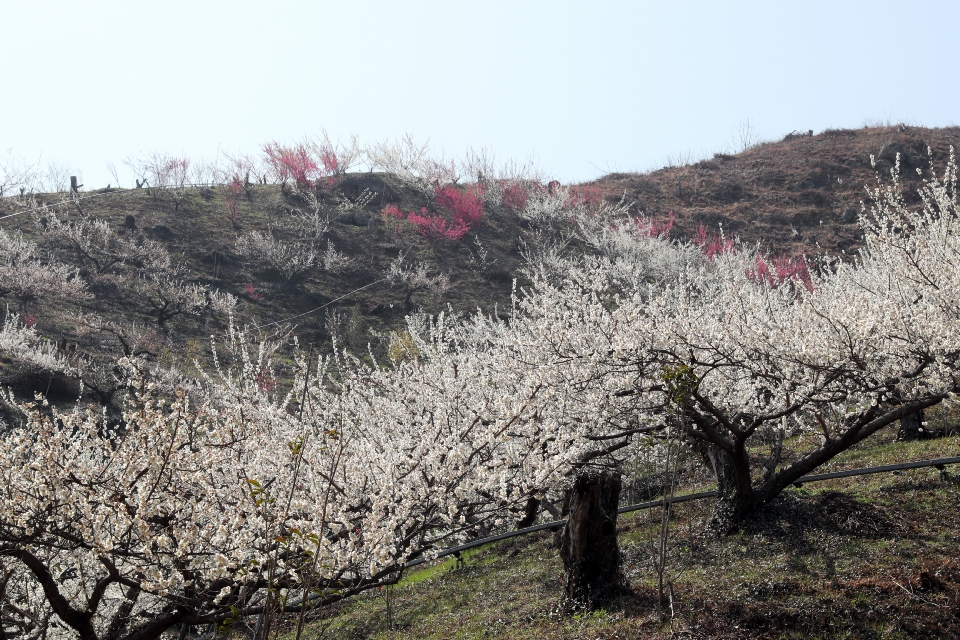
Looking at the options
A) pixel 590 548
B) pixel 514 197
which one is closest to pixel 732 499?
pixel 590 548

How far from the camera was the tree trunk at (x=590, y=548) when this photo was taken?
23.9 ft

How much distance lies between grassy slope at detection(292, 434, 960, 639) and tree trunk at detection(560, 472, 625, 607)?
24 centimetres

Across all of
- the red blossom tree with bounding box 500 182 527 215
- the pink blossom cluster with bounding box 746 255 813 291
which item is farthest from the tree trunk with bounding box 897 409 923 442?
the red blossom tree with bounding box 500 182 527 215

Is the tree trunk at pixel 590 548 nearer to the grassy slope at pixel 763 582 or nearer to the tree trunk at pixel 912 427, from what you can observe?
the grassy slope at pixel 763 582

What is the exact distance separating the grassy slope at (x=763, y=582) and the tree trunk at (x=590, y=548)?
0.80 ft

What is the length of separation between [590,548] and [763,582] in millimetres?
1732

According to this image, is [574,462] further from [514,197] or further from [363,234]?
[514,197]

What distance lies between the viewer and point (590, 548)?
24.0 feet

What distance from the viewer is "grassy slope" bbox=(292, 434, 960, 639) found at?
607cm

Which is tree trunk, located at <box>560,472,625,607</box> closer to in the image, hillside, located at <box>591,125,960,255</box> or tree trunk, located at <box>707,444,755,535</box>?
tree trunk, located at <box>707,444,755,535</box>

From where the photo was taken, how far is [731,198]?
173 feet

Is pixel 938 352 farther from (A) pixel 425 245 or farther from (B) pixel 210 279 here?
(A) pixel 425 245

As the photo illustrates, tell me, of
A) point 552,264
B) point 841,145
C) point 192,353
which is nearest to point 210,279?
point 192,353

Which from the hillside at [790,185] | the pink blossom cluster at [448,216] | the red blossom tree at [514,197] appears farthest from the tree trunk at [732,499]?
the red blossom tree at [514,197]
